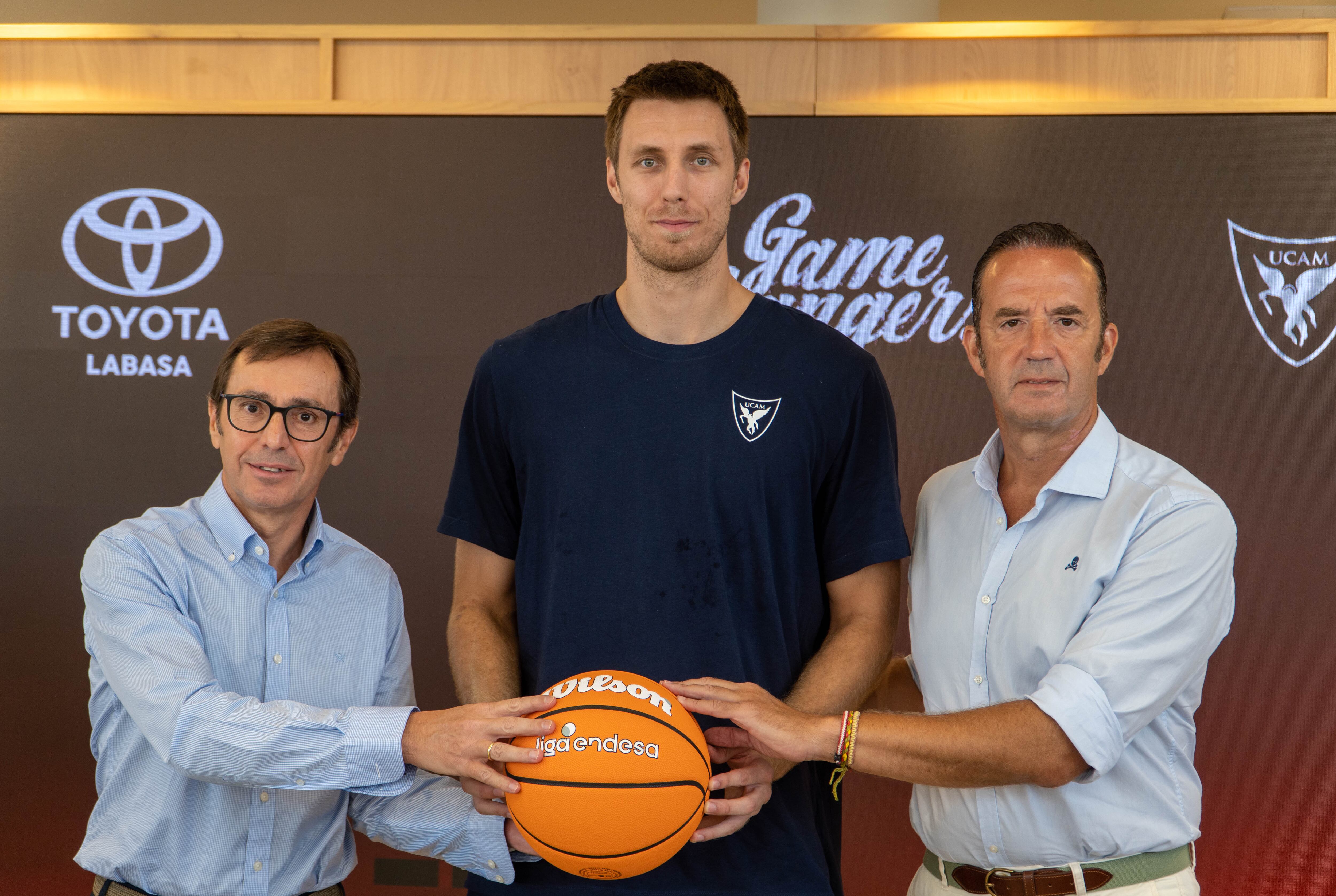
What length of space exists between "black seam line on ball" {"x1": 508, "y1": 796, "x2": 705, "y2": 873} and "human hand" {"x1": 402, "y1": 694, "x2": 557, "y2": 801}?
62 millimetres

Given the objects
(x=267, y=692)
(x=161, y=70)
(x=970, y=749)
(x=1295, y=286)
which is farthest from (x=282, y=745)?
(x=1295, y=286)

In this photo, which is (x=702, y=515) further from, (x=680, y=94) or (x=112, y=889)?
(x=112, y=889)

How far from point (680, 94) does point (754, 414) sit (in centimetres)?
50

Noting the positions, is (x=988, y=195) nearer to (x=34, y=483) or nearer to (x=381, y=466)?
(x=381, y=466)

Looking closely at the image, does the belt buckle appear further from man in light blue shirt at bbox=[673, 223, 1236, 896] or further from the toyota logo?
the toyota logo

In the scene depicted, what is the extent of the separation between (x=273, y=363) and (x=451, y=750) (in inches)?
27.0

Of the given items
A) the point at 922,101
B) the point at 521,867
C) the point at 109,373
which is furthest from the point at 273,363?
the point at 922,101

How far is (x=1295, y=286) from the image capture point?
3102mm

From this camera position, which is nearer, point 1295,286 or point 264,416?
point 264,416

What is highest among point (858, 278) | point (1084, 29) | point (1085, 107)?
point (1084, 29)

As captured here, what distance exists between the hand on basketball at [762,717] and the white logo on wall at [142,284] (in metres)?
2.40

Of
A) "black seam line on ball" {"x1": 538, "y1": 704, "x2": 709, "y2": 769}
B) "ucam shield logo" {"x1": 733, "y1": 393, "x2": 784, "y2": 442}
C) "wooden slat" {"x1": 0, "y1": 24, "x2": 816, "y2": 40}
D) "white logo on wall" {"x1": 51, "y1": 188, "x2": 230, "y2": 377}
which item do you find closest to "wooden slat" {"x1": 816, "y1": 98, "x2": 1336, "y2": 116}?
"wooden slat" {"x1": 0, "y1": 24, "x2": 816, "y2": 40}

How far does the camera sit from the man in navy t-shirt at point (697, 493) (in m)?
1.60

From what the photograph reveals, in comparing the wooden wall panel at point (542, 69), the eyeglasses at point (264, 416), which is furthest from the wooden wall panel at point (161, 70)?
the eyeglasses at point (264, 416)
